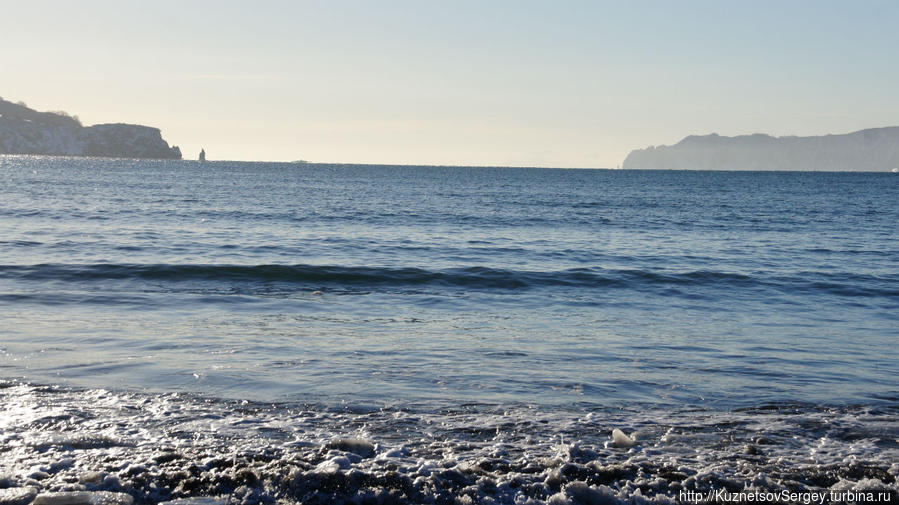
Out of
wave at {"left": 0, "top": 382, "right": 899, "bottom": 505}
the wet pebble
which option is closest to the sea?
wave at {"left": 0, "top": 382, "right": 899, "bottom": 505}

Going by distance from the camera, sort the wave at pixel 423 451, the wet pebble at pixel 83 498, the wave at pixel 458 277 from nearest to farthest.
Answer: the wet pebble at pixel 83 498 < the wave at pixel 423 451 < the wave at pixel 458 277

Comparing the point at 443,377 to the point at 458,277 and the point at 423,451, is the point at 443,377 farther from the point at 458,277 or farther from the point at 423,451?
the point at 458,277

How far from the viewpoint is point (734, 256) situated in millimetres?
26750

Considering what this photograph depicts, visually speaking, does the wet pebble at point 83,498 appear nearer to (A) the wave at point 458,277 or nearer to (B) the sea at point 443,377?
(B) the sea at point 443,377

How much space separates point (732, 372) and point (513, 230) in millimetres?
26859

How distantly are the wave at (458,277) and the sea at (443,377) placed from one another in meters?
0.16

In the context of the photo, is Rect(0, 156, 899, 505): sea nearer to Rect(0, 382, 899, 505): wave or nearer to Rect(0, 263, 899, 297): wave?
Rect(0, 382, 899, 505): wave

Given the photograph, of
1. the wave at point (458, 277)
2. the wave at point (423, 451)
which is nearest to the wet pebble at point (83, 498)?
the wave at point (423, 451)

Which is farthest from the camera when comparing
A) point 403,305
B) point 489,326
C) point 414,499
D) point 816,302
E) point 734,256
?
point 734,256

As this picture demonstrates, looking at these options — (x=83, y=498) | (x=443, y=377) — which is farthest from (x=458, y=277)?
(x=83, y=498)

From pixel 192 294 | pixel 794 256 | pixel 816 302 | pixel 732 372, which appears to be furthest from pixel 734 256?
pixel 192 294

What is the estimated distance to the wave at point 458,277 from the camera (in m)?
19.0

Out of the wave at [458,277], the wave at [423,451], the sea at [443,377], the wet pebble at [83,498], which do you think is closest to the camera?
the wet pebble at [83,498]

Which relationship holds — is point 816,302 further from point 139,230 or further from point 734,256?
point 139,230
